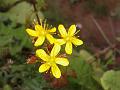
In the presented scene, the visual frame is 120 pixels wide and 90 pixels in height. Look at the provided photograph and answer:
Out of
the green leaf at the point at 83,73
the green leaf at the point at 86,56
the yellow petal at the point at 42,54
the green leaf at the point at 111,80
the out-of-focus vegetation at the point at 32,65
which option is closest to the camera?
the yellow petal at the point at 42,54

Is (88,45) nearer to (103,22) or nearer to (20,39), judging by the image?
(103,22)

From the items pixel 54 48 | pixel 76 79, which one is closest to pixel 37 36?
pixel 54 48

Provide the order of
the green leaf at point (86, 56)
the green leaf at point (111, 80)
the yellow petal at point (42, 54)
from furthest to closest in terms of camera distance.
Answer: the green leaf at point (86, 56)
the green leaf at point (111, 80)
the yellow petal at point (42, 54)

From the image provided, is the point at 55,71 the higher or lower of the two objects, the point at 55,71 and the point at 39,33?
the lower

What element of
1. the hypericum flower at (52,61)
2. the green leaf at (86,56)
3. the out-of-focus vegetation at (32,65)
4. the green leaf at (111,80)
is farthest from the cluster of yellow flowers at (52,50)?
the green leaf at (86,56)

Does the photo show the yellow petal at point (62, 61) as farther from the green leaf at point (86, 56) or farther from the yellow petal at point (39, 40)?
the green leaf at point (86, 56)

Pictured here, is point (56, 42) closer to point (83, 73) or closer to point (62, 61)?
point (62, 61)

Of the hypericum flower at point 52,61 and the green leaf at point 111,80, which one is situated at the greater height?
the hypericum flower at point 52,61

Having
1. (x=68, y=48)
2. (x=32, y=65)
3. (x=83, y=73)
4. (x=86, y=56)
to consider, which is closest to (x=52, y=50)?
(x=68, y=48)
